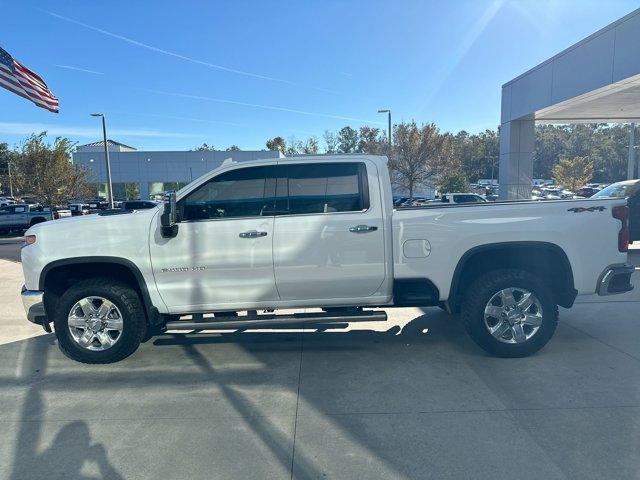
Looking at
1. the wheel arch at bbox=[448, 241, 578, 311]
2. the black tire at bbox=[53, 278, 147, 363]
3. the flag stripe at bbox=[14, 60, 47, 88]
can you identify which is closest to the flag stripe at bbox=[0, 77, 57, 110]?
the flag stripe at bbox=[14, 60, 47, 88]

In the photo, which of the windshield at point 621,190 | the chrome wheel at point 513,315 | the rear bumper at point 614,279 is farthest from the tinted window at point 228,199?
the windshield at point 621,190

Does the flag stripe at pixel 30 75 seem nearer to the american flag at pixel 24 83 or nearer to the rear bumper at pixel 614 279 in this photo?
the american flag at pixel 24 83

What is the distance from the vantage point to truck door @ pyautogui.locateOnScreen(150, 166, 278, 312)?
4.38m

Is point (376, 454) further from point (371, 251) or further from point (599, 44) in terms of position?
point (599, 44)

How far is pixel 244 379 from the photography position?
4.21 meters

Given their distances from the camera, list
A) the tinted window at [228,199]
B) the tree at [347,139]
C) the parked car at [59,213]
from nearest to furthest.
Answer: the tinted window at [228,199]
the parked car at [59,213]
the tree at [347,139]

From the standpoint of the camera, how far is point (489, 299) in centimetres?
451

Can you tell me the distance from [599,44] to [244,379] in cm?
1334

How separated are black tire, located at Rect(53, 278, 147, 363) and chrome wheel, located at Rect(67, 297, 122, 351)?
1.6 inches

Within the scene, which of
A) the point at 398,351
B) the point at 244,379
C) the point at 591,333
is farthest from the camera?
the point at 591,333

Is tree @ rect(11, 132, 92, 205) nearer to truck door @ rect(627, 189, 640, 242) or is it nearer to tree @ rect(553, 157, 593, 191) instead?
truck door @ rect(627, 189, 640, 242)

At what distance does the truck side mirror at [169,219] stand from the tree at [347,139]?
174 ft

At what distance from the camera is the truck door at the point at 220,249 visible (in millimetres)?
4375

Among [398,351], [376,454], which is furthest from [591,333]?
[376,454]
